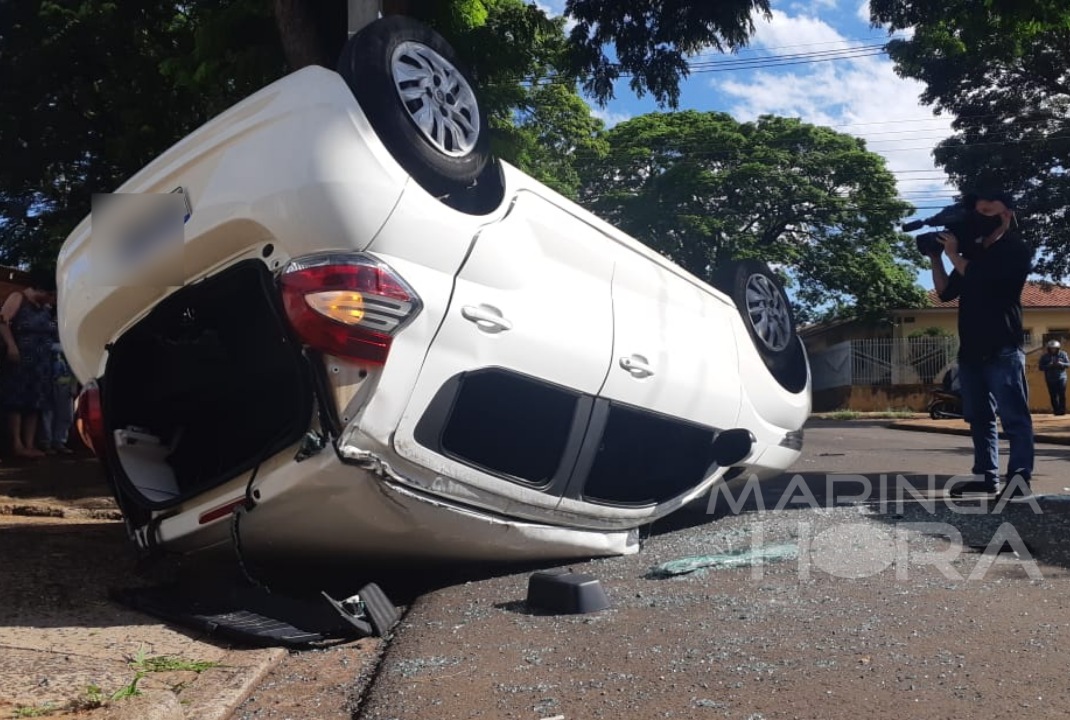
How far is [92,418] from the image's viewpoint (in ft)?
13.9

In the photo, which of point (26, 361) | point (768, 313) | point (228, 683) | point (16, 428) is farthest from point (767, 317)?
point (16, 428)

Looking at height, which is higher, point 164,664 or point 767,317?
point 767,317

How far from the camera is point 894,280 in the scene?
126ft

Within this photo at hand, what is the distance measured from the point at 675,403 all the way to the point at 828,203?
119 feet

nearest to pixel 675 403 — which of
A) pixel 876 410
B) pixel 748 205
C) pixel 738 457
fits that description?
pixel 738 457

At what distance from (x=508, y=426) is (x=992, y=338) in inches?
121

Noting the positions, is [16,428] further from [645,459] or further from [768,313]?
[768,313]

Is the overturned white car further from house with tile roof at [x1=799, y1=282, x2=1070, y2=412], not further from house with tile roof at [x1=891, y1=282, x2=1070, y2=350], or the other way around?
house with tile roof at [x1=891, y1=282, x2=1070, y2=350]

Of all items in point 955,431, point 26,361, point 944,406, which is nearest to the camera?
point 26,361

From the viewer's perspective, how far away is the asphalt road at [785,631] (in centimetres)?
270

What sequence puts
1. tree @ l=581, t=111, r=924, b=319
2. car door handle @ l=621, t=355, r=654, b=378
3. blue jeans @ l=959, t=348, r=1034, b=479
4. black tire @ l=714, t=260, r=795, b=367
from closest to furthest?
car door handle @ l=621, t=355, r=654, b=378
blue jeans @ l=959, t=348, r=1034, b=479
black tire @ l=714, t=260, r=795, b=367
tree @ l=581, t=111, r=924, b=319

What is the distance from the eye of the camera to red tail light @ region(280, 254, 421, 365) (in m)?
3.47

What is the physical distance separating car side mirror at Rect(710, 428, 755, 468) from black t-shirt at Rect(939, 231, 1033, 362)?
57.1 inches

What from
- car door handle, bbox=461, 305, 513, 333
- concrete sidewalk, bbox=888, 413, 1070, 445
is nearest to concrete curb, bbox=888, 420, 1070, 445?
concrete sidewalk, bbox=888, 413, 1070, 445
